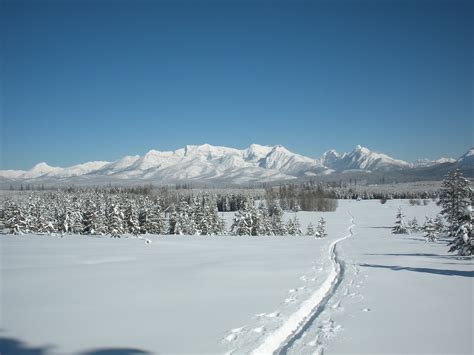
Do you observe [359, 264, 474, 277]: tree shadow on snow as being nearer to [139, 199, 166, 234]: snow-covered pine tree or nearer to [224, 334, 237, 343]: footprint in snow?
[224, 334, 237, 343]: footprint in snow

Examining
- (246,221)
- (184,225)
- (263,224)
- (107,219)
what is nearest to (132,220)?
(107,219)

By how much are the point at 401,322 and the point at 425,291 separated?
4.95m

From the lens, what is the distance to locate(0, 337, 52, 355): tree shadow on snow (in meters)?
7.82

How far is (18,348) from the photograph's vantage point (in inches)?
317

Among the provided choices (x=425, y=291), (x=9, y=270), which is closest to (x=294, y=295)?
(x=425, y=291)

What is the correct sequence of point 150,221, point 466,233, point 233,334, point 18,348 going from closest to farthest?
point 18,348
point 233,334
point 466,233
point 150,221

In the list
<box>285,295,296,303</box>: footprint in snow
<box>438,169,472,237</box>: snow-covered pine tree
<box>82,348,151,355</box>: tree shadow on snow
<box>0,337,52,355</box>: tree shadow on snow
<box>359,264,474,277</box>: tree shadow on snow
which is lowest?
<box>359,264,474,277</box>: tree shadow on snow

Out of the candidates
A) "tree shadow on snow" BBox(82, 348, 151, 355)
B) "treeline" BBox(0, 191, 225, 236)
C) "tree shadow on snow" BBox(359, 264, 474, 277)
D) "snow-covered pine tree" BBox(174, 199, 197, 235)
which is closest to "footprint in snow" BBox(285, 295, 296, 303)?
"tree shadow on snow" BBox(82, 348, 151, 355)

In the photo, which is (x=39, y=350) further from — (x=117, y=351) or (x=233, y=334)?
(x=233, y=334)

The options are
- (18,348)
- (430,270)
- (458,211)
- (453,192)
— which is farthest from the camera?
(453,192)

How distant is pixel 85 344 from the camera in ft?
27.1

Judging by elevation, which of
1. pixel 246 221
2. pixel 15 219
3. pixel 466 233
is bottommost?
pixel 246 221

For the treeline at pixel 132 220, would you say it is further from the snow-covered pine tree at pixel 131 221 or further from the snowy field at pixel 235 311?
the snowy field at pixel 235 311

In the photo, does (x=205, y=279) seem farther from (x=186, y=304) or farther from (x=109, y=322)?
(x=109, y=322)
